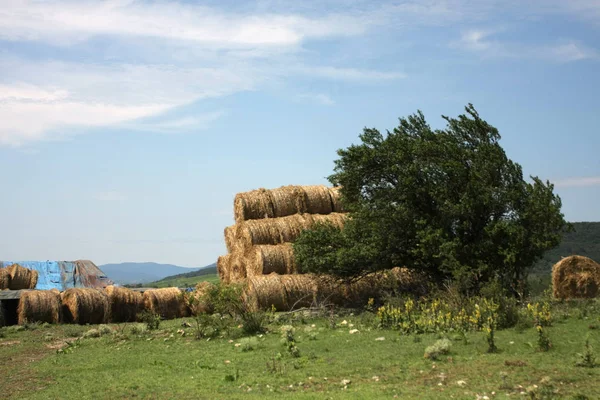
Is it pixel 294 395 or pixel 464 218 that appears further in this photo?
pixel 464 218

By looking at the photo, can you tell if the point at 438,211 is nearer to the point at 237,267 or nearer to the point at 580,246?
the point at 237,267

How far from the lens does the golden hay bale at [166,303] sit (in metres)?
28.3

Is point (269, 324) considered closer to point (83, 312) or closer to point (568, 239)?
point (83, 312)

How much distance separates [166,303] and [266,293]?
5.42 m

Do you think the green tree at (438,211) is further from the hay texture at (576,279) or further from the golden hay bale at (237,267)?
the golden hay bale at (237,267)

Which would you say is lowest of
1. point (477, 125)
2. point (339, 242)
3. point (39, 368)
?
point (39, 368)

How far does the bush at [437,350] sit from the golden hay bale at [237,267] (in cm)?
1477

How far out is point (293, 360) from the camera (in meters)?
14.8

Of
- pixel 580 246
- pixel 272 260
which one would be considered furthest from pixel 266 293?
pixel 580 246

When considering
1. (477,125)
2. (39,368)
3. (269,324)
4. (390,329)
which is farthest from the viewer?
(477,125)

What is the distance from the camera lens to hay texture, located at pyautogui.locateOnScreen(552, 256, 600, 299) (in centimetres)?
2430

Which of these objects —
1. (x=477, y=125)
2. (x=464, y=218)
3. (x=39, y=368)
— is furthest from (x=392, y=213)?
(x=39, y=368)

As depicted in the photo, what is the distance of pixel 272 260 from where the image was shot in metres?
27.0

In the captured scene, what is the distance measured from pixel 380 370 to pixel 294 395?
2306mm
